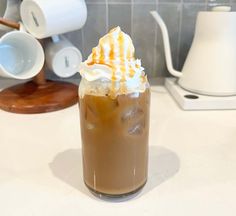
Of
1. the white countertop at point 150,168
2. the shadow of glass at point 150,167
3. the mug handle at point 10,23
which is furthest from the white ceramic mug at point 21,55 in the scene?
the shadow of glass at point 150,167

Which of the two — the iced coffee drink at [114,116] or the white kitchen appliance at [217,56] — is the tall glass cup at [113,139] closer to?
the iced coffee drink at [114,116]

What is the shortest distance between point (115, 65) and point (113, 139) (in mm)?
94

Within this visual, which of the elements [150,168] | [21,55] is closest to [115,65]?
[150,168]

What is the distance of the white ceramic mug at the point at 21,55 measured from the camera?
0.68 m

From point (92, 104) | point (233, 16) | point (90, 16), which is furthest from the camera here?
point (90, 16)

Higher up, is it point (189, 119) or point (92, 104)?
point (92, 104)

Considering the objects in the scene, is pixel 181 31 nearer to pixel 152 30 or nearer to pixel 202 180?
pixel 152 30

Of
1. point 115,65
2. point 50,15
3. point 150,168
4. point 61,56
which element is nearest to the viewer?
point 115,65

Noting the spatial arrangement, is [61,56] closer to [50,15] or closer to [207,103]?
[50,15]

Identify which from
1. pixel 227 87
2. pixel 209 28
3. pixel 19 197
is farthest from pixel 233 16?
pixel 19 197

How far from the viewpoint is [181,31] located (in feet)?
2.96

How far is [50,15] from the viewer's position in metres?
0.63

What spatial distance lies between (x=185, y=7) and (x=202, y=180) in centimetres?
64

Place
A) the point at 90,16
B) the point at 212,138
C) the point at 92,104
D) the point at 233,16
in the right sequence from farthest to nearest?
1. the point at 90,16
2. the point at 233,16
3. the point at 212,138
4. the point at 92,104
